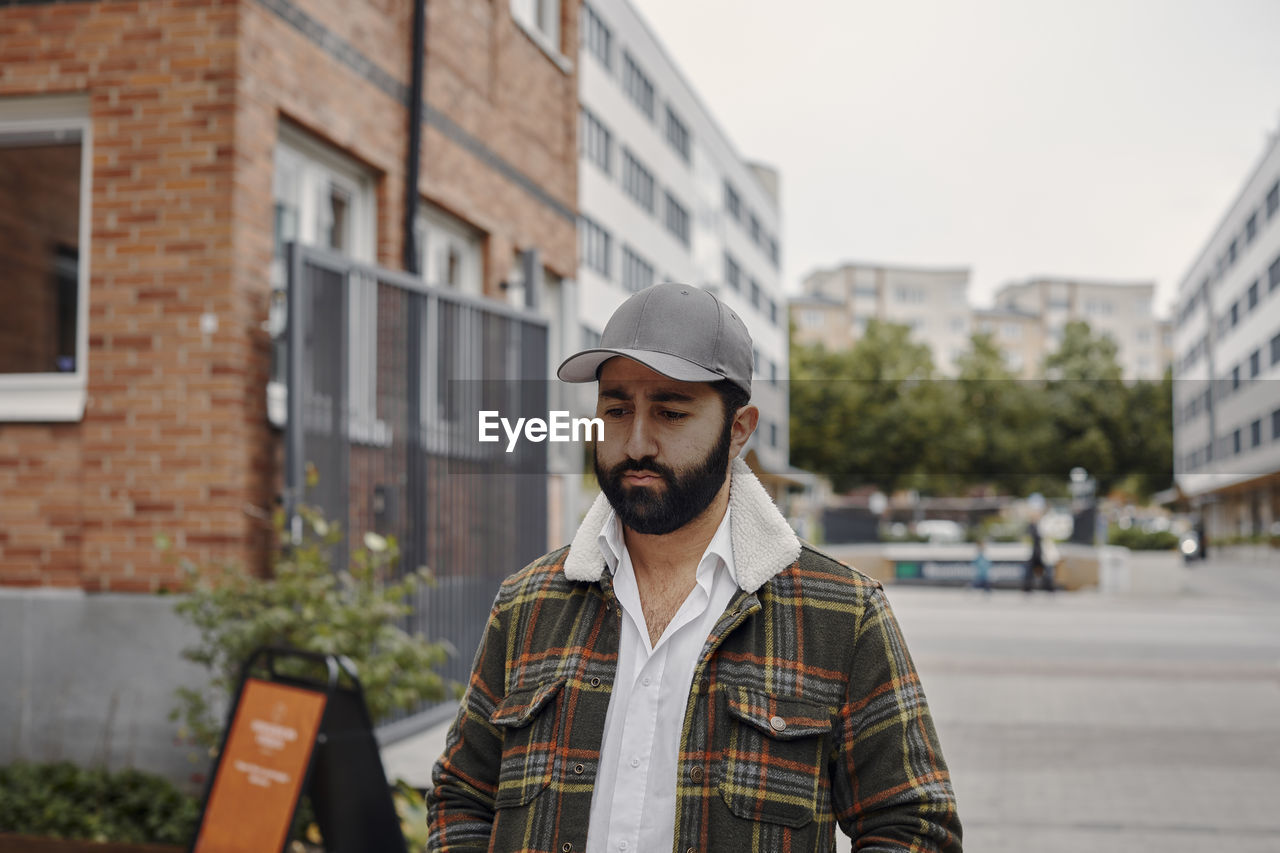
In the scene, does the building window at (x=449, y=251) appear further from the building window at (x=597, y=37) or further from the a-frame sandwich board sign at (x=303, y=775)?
the building window at (x=597, y=37)

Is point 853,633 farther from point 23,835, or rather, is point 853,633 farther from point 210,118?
point 210,118

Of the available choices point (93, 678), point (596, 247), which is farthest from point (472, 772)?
point (596, 247)

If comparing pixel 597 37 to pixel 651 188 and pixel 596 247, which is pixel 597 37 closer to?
pixel 596 247

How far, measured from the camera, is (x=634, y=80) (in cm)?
4281

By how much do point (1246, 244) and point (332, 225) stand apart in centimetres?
6050

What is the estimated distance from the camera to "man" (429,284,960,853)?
1.98 metres

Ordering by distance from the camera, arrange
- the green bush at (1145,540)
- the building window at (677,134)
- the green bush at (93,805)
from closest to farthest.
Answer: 1. the green bush at (93,805)
2. the green bush at (1145,540)
3. the building window at (677,134)

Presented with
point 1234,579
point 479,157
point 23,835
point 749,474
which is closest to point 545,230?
point 479,157

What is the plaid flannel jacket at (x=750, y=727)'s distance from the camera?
6.44 ft

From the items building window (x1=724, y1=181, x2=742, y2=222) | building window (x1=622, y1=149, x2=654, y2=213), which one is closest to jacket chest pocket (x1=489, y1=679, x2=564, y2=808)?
building window (x1=622, y1=149, x2=654, y2=213)

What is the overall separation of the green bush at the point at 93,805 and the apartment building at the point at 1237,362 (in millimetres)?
47581

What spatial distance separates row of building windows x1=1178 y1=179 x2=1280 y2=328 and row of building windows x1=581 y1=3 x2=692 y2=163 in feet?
85.5

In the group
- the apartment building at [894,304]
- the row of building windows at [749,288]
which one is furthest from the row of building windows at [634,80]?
the apartment building at [894,304]

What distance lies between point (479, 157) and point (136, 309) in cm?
398
